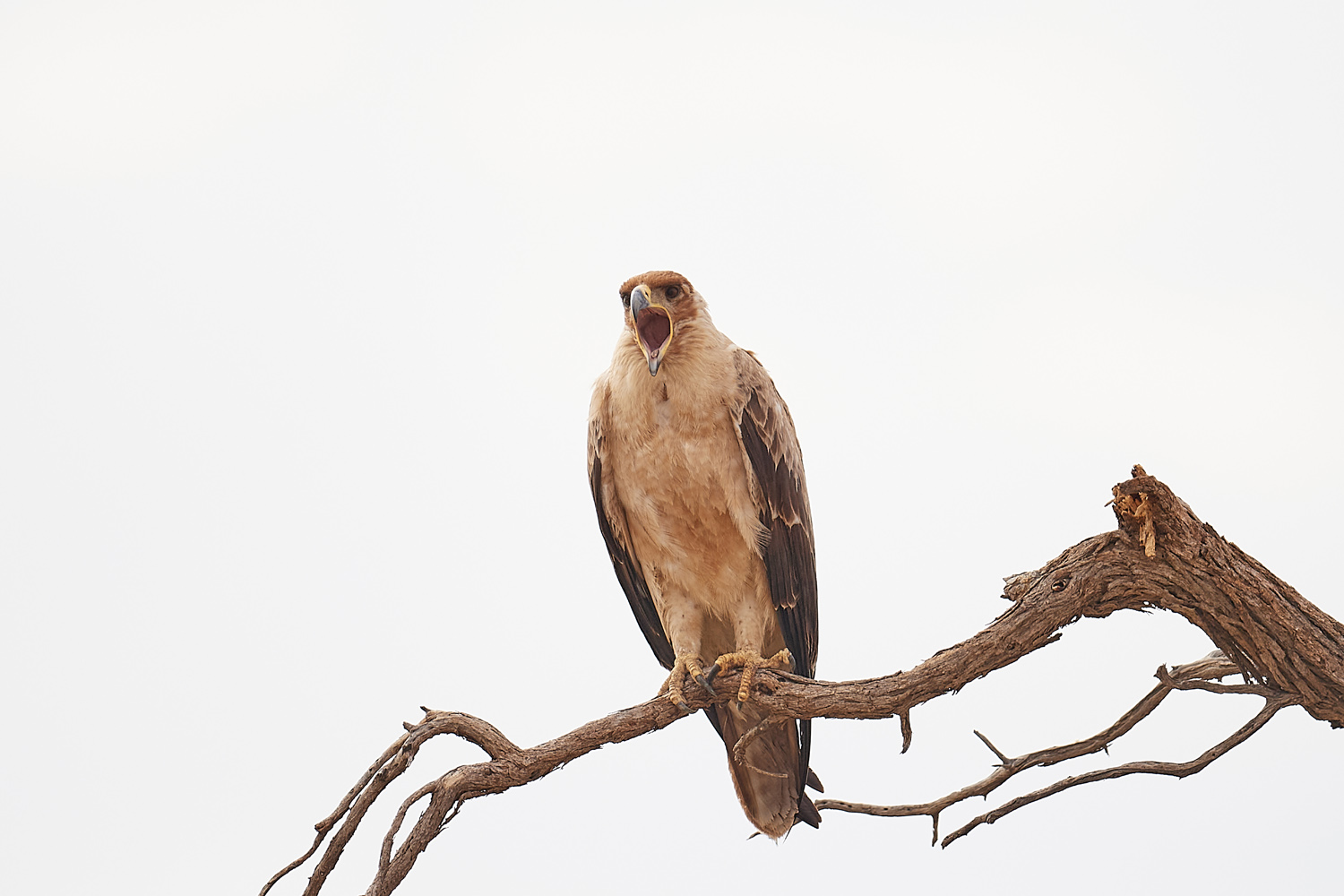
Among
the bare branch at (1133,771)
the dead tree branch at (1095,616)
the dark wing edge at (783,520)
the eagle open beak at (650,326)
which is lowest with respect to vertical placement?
the bare branch at (1133,771)

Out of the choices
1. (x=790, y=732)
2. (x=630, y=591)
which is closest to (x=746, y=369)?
(x=630, y=591)

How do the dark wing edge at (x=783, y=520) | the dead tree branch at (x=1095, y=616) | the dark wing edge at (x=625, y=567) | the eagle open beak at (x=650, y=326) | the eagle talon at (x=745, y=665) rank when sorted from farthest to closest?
the dark wing edge at (x=625, y=567)
the dark wing edge at (x=783, y=520)
the eagle open beak at (x=650, y=326)
the eagle talon at (x=745, y=665)
the dead tree branch at (x=1095, y=616)

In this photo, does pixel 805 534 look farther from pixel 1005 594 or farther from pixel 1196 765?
pixel 1196 765

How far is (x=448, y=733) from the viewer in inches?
163

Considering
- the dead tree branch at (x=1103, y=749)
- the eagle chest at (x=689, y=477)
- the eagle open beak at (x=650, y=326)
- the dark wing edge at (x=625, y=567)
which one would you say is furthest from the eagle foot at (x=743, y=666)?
the eagle open beak at (x=650, y=326)

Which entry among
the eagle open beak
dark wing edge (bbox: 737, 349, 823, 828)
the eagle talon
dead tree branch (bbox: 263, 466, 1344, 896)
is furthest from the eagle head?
dead tree branch (bbox: 263, 466, 1344, 896)

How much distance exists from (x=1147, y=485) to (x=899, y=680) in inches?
43.6

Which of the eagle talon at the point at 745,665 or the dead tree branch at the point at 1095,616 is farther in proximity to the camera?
the eagle talon at the point at 745,665

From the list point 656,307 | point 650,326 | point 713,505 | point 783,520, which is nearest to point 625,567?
point 713,505

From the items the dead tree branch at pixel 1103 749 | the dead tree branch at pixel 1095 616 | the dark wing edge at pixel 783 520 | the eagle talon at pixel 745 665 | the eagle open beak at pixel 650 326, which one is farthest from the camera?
the dark wing edge at pixel 783 520

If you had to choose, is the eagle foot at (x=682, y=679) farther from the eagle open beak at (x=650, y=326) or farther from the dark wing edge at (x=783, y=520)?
the eagle open beak at (x=650, y=326)

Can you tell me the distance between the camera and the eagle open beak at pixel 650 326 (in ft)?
15.6

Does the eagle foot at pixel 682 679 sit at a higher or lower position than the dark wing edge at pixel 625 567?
lower

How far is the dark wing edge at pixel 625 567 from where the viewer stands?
512 cm
